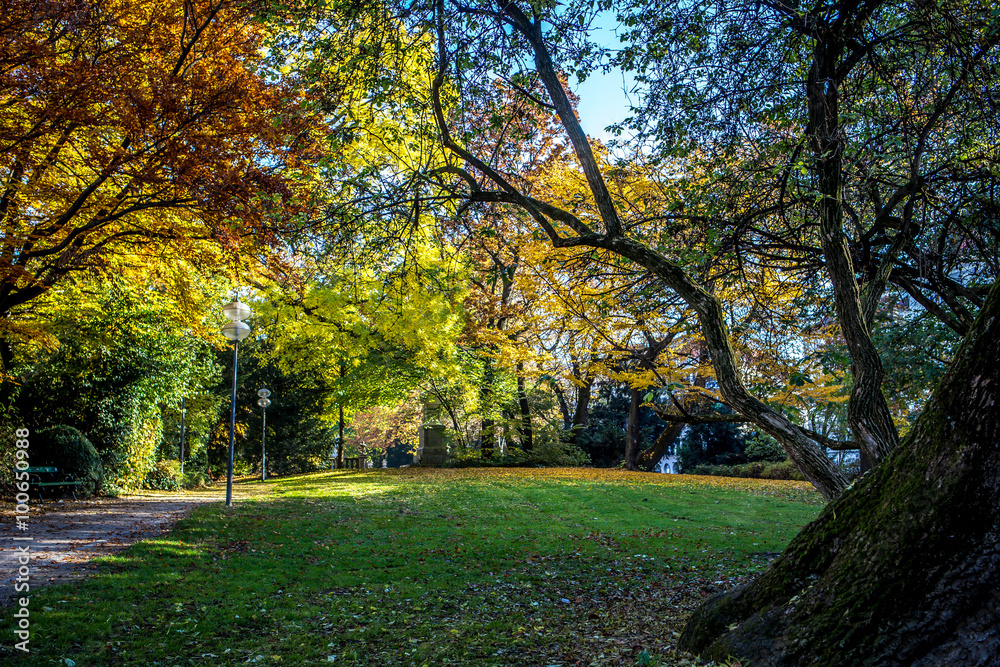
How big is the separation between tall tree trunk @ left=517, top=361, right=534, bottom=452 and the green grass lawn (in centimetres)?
970

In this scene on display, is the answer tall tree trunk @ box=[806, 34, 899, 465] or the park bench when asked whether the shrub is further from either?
the park bench

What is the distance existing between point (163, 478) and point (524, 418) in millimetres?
12033

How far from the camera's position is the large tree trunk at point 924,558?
2.54m

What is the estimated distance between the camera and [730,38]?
19.7 ft

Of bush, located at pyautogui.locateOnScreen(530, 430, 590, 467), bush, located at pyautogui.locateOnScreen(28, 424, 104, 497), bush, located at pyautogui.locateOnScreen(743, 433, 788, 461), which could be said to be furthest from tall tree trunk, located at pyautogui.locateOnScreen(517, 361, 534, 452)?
bush, located at pyautogui.locateOnScreen(28, 424, 104, 497)

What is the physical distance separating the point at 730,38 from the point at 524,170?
389 centimetres

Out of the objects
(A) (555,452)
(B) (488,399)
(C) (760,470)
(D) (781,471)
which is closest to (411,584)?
(B) (488,399)

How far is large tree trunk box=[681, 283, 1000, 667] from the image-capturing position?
2.54m

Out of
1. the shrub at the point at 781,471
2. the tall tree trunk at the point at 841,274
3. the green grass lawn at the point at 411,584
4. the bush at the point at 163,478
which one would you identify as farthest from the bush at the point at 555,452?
the tall tree trunk at the point at 841,274

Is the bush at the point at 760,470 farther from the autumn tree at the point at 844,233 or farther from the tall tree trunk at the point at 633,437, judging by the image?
the autumn tree at the point at 844,233

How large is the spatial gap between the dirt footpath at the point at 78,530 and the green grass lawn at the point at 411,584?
0.39 meters

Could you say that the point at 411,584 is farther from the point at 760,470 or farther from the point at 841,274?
the point at 760,470

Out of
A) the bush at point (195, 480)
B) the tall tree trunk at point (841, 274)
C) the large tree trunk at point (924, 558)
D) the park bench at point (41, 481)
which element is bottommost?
the bush at point (195, 480)

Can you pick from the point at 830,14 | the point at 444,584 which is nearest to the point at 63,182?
the point at 444,584
